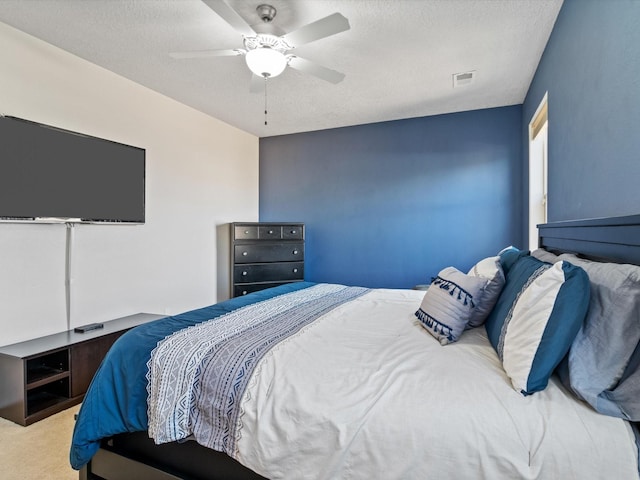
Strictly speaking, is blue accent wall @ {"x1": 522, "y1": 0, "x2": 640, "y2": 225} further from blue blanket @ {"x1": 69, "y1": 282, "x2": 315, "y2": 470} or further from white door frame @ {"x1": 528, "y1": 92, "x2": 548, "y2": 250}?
blue blanket @ {"x1": 69, "y1": 282, "x2": 315, "y2": 470}

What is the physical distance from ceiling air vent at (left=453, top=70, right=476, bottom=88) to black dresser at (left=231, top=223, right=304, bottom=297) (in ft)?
7.54

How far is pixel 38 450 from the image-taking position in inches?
73.4

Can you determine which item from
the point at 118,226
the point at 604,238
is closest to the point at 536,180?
the point at 604,238

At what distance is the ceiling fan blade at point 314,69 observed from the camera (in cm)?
212

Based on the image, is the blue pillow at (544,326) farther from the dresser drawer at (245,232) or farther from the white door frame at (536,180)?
the dresser drawer at (245,232)

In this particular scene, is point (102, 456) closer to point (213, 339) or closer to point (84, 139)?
point (213, 339)

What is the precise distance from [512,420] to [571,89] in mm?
1848

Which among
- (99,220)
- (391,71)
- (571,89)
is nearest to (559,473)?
(571,89)

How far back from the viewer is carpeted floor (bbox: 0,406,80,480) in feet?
5.54

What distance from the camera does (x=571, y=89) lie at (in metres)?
1.88

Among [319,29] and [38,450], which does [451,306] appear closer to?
[319,29]

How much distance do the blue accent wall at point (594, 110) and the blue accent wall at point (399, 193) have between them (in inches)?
56.5

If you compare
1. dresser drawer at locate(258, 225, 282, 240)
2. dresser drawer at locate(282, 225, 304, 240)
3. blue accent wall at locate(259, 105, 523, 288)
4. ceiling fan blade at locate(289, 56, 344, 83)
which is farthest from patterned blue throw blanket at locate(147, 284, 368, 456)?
blue accent wall at locate(259, 105, 523, 288)

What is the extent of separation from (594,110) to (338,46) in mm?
1682
